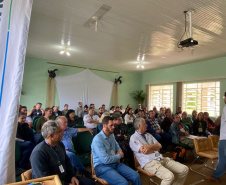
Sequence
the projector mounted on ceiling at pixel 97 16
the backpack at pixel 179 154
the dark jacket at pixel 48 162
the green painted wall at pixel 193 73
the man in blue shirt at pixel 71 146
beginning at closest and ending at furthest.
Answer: the dark jacket at pixel 48 162 < the man in blue shirt at pixel 71 146 < the projector mounted on ceiling at pixel 97 16 < the backpack at pixel 179 154 < the green painted wall at pixel 193 73

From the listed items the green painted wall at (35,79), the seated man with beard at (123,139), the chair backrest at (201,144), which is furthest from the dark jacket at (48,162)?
the green painted wall at (35,79)

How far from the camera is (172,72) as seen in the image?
336 inches

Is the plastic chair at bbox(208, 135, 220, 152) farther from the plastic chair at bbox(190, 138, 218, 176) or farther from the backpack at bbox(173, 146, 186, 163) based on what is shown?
the backpack at bbox(173, 146, 186, 163)

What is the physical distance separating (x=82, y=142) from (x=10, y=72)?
216 centimetres

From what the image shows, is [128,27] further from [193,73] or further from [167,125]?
[193,73]

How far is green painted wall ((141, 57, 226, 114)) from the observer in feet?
21.3

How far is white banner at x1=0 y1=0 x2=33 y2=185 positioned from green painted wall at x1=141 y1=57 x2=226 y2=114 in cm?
716

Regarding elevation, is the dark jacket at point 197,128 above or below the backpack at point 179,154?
above

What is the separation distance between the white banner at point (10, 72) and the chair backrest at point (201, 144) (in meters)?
3.18

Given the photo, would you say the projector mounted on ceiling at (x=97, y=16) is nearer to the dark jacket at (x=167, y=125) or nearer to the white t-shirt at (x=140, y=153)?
the white t-shirt at (x=140, y=153)

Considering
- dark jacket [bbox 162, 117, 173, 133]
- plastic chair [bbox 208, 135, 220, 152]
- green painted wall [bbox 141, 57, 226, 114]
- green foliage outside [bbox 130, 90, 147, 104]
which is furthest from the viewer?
green foliage outside [bbox 130, 90, 147, 104]

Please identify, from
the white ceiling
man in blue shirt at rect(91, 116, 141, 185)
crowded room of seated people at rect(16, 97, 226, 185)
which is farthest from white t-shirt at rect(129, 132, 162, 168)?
the white ceiling

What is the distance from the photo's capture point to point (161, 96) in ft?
30.7

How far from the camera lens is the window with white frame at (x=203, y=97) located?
22.4 ft
